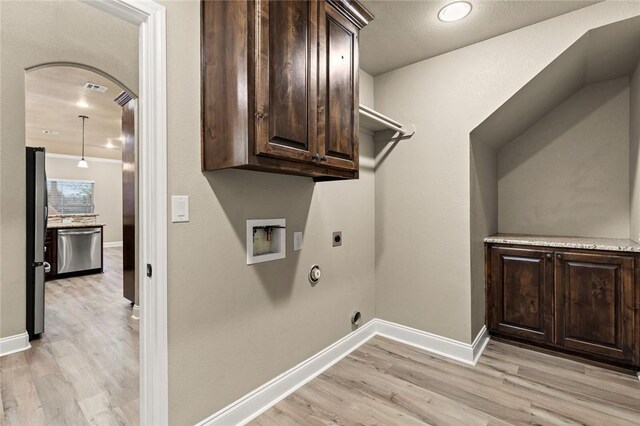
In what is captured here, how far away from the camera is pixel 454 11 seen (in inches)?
81.7

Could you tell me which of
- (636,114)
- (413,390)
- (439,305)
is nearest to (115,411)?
(413,390)

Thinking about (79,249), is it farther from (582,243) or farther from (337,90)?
(582,243)

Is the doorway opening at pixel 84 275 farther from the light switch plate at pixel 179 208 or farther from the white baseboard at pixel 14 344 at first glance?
the light switch plate at pixel 179 208

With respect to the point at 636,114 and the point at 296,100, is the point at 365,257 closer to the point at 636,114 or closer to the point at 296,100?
the point at 296,100

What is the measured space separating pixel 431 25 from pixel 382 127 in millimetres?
857

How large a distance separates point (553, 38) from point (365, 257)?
217 cm

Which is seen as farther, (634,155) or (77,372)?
(634,155)

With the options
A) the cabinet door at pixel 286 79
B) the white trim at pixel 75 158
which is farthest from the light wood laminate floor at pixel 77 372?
the white trim at pixel 75 158

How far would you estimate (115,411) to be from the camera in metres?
1.98

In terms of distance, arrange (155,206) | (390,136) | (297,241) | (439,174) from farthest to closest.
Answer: (390,136), (439,174), (297,241), (155,206)

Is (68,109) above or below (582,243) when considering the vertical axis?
above

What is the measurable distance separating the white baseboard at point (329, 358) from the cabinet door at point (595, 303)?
662 mm

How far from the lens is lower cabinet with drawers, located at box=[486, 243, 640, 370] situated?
7.67 feet

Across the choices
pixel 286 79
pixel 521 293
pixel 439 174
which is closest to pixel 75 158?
pixel 286 79
